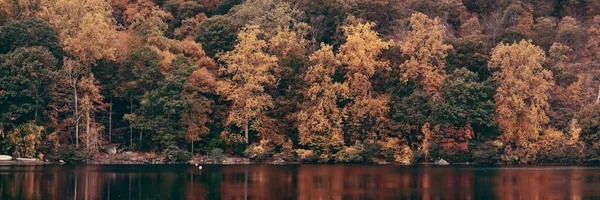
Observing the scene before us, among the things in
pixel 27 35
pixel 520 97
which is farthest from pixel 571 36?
pixel 27 35

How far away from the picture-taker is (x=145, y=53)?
79.5 meters

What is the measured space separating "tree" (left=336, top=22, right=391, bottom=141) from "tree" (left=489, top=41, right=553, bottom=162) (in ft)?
31.5

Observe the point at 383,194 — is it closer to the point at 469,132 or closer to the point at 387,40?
the point at 469,132

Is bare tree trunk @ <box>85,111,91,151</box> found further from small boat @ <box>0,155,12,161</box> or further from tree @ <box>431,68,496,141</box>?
tree @ <box>431,68,496,141</box>

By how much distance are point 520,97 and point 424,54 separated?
8866 millimetres

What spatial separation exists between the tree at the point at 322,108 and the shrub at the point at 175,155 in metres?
9.67

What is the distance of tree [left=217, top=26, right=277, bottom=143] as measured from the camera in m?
80.1

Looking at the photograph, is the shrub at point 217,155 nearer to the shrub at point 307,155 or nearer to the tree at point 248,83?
the tree at point 248,83

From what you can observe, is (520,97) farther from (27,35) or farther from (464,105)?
(27,35)

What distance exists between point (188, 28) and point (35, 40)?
688 inches

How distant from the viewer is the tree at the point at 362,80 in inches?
3135

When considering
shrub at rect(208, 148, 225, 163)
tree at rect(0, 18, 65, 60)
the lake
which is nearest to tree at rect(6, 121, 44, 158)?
the lake

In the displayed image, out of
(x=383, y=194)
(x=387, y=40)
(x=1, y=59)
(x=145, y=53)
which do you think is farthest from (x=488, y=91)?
(x=1, y=59)

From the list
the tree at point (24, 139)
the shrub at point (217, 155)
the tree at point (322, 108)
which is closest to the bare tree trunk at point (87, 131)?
the tree at point (24, 139)
